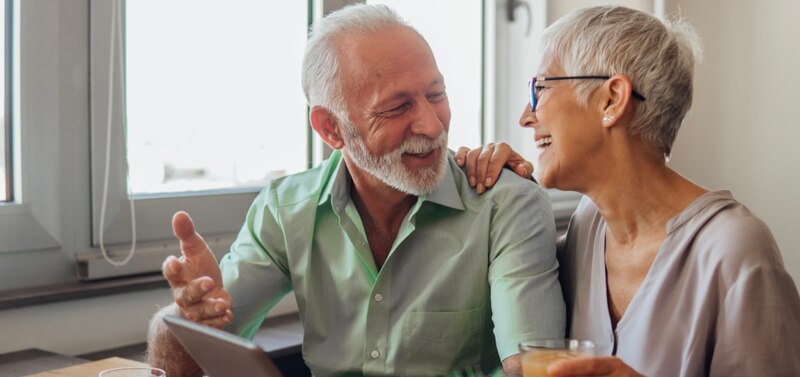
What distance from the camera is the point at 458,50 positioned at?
3.82 m

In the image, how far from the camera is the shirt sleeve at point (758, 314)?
1457 millimetres

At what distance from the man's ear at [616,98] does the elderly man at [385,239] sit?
289 mm

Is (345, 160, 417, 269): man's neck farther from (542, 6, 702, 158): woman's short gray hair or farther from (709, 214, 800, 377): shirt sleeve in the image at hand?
(709, 214, 800, 377): shirt sleeve

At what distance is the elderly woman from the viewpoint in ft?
4.85

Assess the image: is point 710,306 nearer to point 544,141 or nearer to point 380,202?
point 544,141

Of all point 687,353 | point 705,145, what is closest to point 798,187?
point 705,145

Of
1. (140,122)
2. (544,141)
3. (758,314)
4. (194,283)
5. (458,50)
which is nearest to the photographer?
(758,314)

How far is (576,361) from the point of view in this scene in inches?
50.9

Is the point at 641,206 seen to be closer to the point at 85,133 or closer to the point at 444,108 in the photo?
the point at 444,108

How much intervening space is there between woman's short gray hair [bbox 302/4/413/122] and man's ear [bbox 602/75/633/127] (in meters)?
0.49

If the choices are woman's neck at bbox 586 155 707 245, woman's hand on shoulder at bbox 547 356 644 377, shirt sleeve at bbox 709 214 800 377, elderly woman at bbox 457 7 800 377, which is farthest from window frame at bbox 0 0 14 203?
shirt sleeve at bbox 709 214 800 377

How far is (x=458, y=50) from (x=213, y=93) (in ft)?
4.24

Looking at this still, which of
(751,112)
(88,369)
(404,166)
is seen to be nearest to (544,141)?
(404,166)

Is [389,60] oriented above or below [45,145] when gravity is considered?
above
